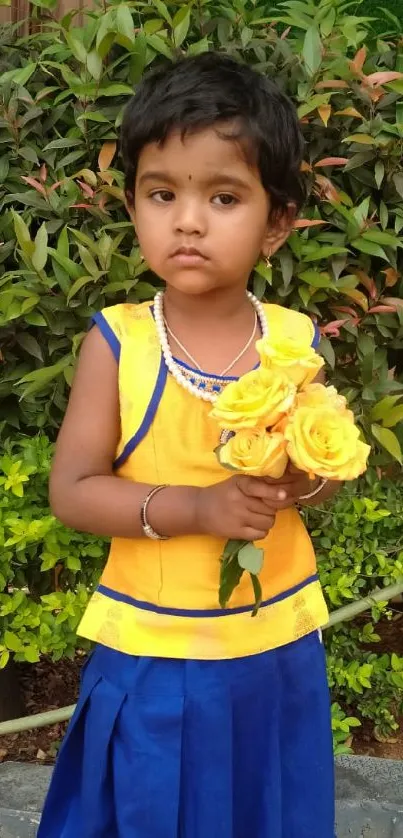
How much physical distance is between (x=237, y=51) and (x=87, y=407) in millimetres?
1423

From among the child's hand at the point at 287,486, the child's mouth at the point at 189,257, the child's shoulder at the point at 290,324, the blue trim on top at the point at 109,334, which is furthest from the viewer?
the child's shoulder at the point at 290,324

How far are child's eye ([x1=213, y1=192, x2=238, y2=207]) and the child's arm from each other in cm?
29

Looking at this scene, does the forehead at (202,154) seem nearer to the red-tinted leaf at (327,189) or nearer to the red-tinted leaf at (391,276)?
the red-tinted leaf at (327,189)

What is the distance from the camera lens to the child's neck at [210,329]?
56.0 inches

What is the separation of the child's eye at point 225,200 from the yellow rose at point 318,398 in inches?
13.3

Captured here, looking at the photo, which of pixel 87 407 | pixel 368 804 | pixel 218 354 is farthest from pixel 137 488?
pixel 368 804

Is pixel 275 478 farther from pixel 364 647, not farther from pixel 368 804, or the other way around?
pixel 364 647

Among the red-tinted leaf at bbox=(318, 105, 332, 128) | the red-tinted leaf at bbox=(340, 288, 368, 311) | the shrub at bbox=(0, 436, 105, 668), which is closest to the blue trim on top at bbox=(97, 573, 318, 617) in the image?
the shrub at bbox=(0, 436, 105, 668)

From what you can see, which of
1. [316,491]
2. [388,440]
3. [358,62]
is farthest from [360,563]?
[358,62]

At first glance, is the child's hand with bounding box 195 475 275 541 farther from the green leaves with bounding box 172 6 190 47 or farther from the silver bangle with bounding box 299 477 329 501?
the green leaves with bounding box 172 6 190 47

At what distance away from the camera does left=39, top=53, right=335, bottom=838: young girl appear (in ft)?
4.25

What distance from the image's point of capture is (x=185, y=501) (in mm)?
1300

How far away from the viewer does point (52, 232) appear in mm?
2252

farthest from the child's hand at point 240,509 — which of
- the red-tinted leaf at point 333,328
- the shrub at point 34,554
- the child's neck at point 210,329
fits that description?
the red-tinted leaf at point 333,328
